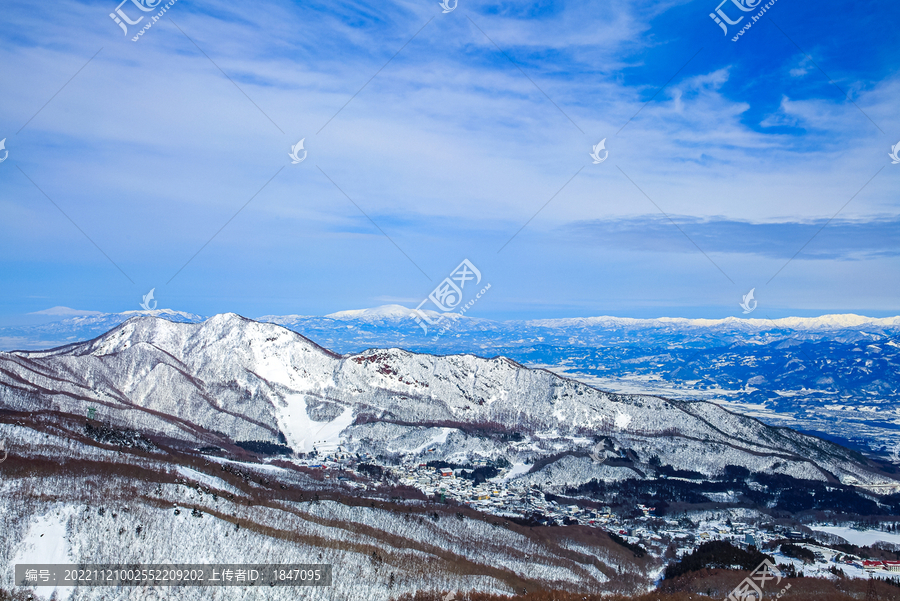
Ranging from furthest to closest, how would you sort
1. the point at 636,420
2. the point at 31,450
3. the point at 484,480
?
the point at 636,420, the point at 484,480, the point at 31,450

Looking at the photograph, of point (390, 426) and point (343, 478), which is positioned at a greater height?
point (390, 426)

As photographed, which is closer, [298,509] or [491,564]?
[491,564]

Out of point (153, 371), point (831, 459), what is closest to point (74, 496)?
point (153, 371)

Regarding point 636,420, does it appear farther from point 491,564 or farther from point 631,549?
point 491,564

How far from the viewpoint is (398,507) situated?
4594 inches

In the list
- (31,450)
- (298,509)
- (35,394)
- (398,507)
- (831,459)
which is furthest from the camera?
(831,459)

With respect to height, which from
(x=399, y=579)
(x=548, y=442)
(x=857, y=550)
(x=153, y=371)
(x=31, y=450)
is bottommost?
(x=399, y=579)

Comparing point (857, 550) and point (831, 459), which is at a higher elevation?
point (831, 459)

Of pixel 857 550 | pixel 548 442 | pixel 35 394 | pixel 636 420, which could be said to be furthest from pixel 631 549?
pixel 35 394

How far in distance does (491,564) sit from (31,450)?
3076 inches

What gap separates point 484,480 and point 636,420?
67.3m

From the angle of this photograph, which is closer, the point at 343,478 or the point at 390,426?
the point at 343,478

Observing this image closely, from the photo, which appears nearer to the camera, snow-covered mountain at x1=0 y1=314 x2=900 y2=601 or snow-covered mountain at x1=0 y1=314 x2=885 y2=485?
snow-covered mountain at x1=0 y1=314 x2=900 y2=601

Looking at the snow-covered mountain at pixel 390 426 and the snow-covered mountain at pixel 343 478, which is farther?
the snow-covered mountain at pixel 390 426
